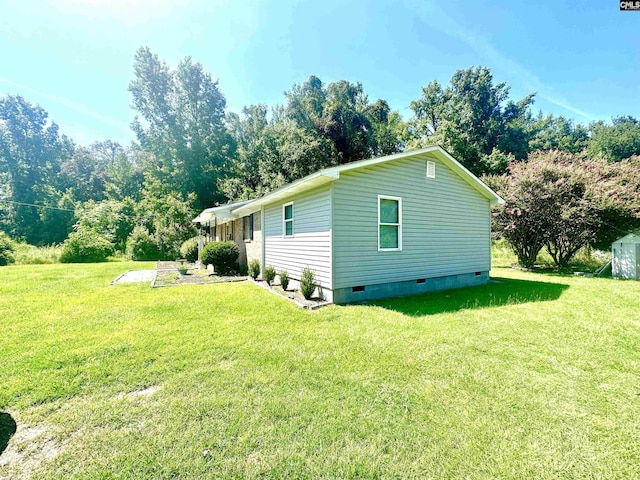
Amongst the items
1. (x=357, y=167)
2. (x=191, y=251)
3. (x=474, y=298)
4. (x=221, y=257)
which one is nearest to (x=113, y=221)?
(x=191, y=251)

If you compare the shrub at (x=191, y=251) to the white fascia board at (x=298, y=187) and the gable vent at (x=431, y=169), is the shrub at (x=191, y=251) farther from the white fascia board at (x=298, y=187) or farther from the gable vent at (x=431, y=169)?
the gable vent at (x=431, y=169)

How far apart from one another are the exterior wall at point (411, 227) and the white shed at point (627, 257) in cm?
492

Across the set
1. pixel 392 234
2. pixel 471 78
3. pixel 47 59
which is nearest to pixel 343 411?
pixel 392 234

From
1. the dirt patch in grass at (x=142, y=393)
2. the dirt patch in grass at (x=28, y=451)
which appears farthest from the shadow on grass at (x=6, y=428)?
the dirt patch in grass at (x=142, y=393)

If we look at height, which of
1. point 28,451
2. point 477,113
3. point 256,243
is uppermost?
point 477,113

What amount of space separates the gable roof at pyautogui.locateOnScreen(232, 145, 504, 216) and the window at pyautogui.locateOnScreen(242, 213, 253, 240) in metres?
1.29

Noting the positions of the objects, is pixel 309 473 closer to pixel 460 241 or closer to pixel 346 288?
pixel 346 288

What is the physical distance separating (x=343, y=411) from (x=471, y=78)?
3430 cm

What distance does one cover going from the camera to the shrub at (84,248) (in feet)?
58.1

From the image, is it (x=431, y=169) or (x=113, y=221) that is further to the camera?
(x=113, y=221)

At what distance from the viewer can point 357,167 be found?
6562 millimetres

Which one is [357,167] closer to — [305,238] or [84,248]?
Result: [305,238]

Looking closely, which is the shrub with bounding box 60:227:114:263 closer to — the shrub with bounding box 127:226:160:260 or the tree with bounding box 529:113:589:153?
the shrub with bounding box 127:226:160:260

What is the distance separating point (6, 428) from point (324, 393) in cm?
276
